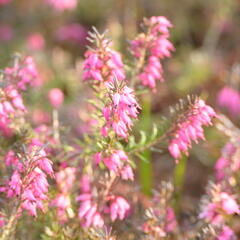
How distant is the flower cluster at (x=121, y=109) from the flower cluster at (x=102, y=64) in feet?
1.53

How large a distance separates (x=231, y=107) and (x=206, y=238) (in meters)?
3.52

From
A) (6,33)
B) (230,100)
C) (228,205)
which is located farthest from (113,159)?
(6,33)

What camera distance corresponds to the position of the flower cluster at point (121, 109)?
3.02 metres

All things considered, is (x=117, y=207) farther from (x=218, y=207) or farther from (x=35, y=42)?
(x=35, y=42)

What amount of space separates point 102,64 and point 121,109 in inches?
29.6

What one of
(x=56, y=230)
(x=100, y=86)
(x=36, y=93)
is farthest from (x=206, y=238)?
(x=36, y=93)

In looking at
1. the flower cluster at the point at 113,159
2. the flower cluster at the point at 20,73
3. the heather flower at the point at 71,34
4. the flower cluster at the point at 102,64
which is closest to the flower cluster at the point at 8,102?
the flower cluster at the point at 20,73

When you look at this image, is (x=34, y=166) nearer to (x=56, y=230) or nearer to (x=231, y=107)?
(x=56, y=230)

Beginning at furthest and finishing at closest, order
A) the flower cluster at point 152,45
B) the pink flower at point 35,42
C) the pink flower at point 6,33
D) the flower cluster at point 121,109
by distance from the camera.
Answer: the pink flower at point 6,33, the pink flower at point 35,42, the flower cluster at point 152,45, the flower cluster at point 121,109

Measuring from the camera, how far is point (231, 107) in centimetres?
688

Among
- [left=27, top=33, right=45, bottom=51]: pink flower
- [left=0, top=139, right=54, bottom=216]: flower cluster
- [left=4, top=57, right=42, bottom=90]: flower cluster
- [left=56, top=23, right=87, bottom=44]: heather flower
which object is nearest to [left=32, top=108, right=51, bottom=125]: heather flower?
[left=4, top=57, right=42, bottom=90]: flower cluster

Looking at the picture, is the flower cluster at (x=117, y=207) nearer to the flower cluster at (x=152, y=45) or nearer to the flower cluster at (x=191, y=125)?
the flower cluster at (x=191, y=125)

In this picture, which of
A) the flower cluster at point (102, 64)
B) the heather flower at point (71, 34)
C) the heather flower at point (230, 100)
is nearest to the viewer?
the flower cluster at point (102, 64)

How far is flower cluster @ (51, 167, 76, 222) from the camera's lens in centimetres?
393
